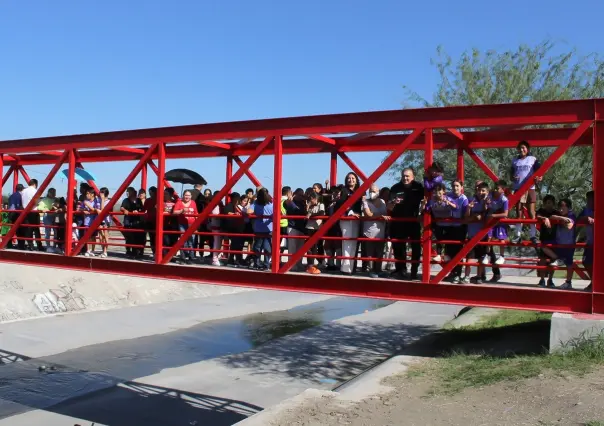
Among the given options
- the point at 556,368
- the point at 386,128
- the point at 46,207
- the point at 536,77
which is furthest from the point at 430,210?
the point at 536,77

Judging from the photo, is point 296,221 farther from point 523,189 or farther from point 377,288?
point 523,189

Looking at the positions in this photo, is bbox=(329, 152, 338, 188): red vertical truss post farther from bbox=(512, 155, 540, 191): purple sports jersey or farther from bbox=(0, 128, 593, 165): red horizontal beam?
bbox=(512, 155, 540, 191): purple sports jersey

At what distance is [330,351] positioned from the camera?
17062mm

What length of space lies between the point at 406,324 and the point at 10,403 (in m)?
12.9

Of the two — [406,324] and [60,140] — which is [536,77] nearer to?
[406,324]

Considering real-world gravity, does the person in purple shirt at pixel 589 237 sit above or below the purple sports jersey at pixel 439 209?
below

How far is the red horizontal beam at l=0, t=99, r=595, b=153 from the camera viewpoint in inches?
315

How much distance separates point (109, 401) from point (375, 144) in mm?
7185

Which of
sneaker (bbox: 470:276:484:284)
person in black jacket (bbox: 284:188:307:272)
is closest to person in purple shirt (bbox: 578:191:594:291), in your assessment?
sneaker (bbox: 470:276:484:284)

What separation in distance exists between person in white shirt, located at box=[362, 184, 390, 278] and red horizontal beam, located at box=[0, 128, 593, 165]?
1.72 m

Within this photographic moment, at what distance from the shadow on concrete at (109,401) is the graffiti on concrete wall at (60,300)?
268 inches

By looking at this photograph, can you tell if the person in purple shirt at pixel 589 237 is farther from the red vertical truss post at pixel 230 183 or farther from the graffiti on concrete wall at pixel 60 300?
the graffiti on concrete wall at pixel 60 300

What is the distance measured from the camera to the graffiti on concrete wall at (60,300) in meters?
20.8

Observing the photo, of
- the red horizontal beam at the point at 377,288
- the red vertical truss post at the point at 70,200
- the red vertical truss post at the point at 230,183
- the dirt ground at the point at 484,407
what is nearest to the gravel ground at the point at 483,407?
the dirt ground at the point at 484,407
